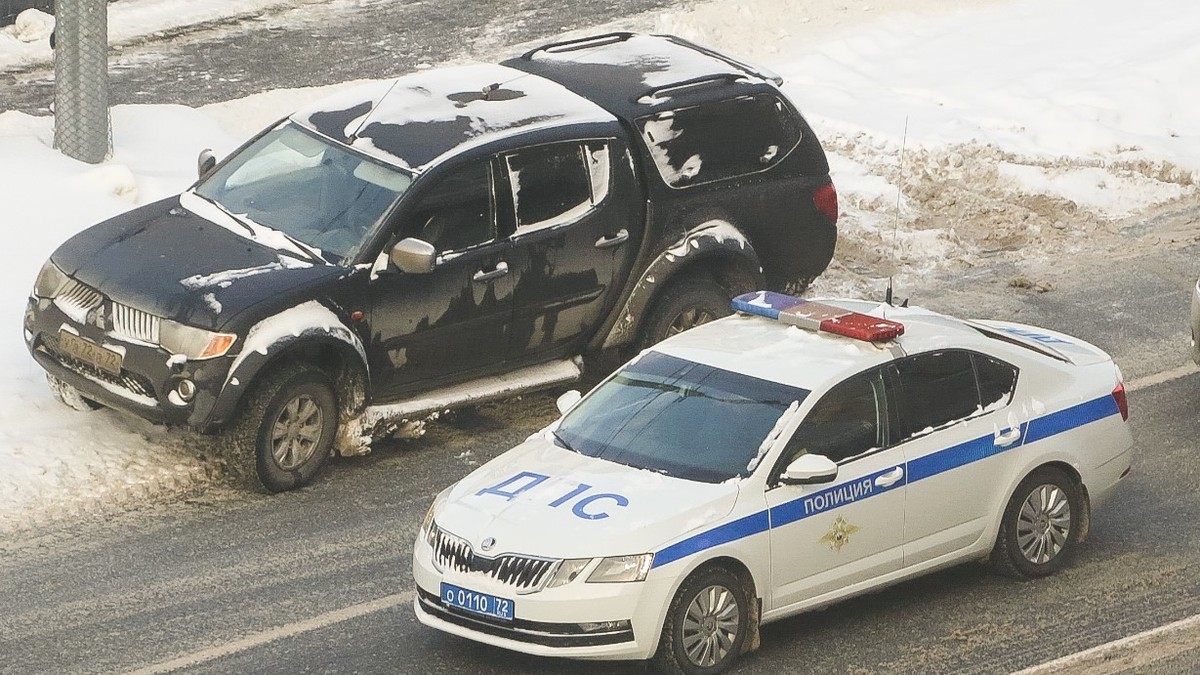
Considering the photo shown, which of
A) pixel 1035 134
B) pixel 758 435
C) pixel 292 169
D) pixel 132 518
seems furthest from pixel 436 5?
pixel 758 435

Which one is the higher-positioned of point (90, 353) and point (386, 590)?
point (90, 353)

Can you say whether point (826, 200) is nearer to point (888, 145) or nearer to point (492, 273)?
point (492, 273)

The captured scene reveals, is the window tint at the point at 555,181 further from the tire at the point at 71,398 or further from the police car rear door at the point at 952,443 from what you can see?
the police car rear door at the point at 952,443

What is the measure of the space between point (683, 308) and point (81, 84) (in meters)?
5.22

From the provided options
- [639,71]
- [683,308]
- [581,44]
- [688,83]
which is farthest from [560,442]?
[581,44]

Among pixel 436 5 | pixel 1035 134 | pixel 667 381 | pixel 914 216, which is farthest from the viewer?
pixel 436 5

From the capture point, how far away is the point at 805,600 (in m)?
8.62

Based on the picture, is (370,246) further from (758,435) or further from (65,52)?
(65,52)

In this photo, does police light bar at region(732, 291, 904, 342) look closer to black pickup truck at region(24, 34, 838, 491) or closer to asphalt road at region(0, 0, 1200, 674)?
asphalt road at region(0, 0, 1200, 674)

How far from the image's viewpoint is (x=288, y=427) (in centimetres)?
1050

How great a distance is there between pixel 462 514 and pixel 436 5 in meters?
14.6

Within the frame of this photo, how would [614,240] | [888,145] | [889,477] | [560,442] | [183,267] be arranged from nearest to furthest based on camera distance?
[889,477]
[560,442]
[183,267]
[614,240]
[888,145]

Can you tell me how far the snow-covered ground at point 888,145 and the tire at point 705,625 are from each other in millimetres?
3610

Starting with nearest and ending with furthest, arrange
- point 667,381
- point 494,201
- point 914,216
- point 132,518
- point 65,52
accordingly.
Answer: point 667,381, point 132,518, point 494,201, point 65,52, point 914,216
